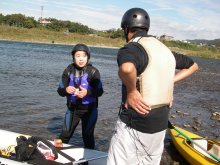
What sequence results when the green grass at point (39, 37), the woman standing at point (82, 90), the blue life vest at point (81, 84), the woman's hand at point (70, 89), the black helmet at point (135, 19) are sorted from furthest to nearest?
the green grass at point (39, 37) < the blue life vest at point (81, 84) < the woman standing at point (82, 90) < the woman's hand at point (70, 89) < the black helmet at point (135, 19)

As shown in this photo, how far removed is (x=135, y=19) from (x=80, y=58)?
236 centimetres

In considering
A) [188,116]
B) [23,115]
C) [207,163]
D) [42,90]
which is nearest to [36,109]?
[23,115]

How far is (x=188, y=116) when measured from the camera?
44.8ft

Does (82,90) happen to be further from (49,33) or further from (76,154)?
(49,33)

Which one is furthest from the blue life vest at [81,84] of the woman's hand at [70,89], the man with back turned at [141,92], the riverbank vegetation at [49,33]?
the riverbank vegetation at [49,33]

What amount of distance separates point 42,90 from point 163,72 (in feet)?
44.6

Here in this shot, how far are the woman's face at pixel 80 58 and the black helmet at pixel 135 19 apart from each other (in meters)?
2.20

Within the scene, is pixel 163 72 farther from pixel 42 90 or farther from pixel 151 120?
pixel 42 90

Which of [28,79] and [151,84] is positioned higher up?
[151,84]

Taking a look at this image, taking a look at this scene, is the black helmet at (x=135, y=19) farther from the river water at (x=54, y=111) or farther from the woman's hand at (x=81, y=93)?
the river water at (x=54, y=111)

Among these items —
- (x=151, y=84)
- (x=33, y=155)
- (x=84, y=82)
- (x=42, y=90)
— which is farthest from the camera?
(x=42, y=90)

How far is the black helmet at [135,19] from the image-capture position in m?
3.55

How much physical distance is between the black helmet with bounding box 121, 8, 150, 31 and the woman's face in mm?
2195

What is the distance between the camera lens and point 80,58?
5762 mm
